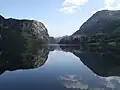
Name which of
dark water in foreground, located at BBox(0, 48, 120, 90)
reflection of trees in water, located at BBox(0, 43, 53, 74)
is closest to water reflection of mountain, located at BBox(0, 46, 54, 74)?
reflection of trees in water, located at BBox(0, 43, 53, 74)

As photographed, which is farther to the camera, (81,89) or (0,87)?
(0,87)

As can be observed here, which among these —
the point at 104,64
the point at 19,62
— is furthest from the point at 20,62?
the point at 104,64

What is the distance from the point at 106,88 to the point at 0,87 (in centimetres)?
1681

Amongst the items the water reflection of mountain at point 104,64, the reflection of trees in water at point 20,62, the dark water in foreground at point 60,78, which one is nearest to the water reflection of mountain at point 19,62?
the reflection of trees in water at point 20,62

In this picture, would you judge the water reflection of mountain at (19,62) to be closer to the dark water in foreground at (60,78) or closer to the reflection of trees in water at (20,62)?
the reflection of trees in water at (20,62)

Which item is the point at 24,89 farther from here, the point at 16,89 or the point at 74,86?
the point at 74,86

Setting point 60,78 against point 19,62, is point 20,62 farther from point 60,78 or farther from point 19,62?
point 60,78

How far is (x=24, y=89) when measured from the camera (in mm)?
35438

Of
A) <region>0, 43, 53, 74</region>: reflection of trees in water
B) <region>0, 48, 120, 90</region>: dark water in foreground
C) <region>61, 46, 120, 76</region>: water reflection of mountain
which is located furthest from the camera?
<region>0, 43, 53, 74</region>: reflection of trees in water

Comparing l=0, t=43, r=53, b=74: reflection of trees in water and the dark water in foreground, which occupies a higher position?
the dark water in foreground

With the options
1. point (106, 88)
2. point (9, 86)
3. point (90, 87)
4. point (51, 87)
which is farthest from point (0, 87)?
point (106, 88)

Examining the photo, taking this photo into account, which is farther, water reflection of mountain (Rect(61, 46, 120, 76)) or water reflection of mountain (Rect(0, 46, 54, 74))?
water reflection of mountain (Rect(0, 46, 54, 74))

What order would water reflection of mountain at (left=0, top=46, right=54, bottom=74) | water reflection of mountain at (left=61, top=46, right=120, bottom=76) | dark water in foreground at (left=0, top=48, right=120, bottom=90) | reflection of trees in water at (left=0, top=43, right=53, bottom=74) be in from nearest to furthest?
1. dark water in foreground at (left=0, top=48, right=120, bottom=90)
2. water reflection of mountain at (left=61, top=46, right=120, bottom=76)
3. water reflection of mountain at (left=0, top=46, right=54, bottom=74)
4. reflection of trees in water at (left=0, top=43, right=53, bottom=74)

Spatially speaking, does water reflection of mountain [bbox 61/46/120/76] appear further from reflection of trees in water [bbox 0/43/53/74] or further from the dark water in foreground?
reflection of trees in water [bbox 0/43/53/74]
